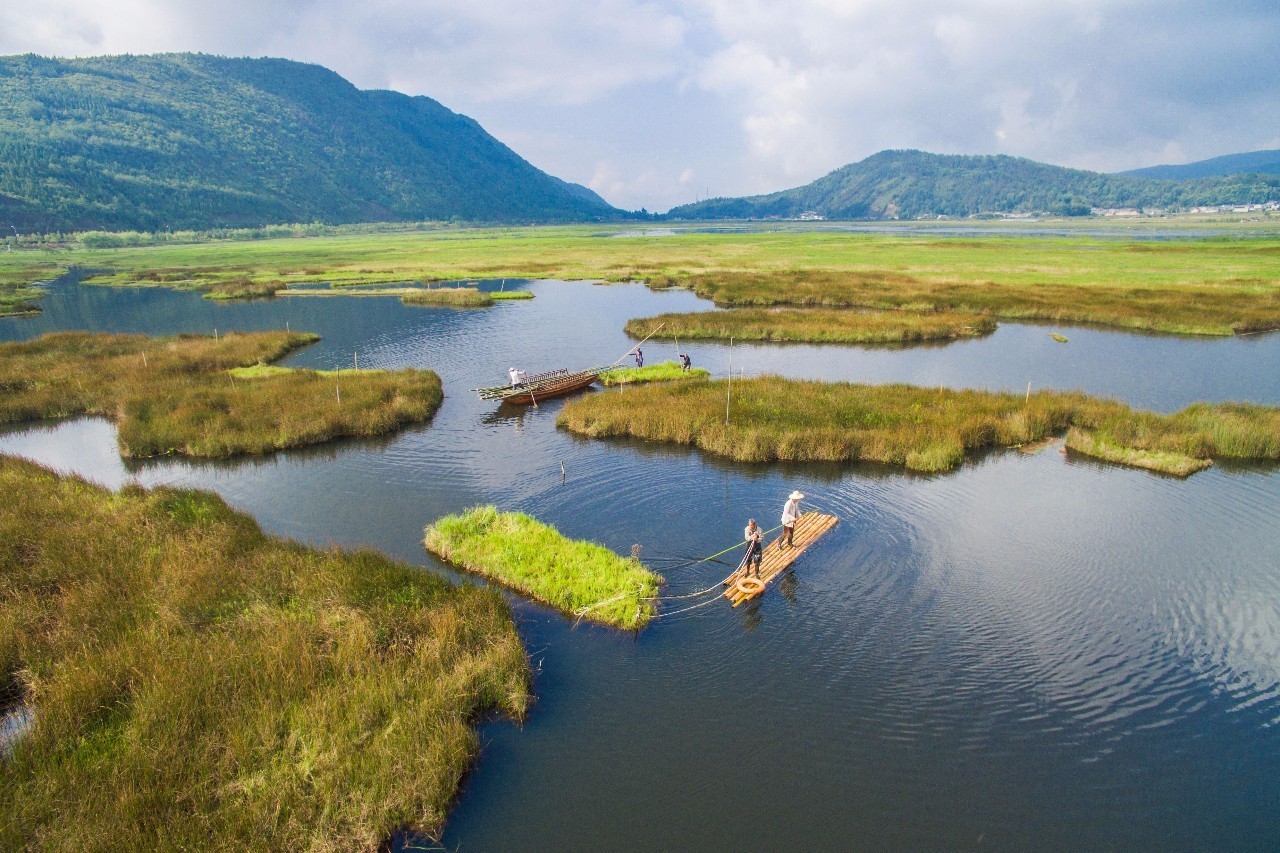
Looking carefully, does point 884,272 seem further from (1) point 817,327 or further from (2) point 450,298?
(2) point 450,298

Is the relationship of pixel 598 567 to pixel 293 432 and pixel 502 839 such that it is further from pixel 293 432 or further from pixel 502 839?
pixel 293 432

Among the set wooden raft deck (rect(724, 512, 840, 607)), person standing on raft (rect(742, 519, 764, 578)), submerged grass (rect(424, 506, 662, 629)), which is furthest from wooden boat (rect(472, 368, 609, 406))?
person standing on raft (rect(742, 519, 764, 578))

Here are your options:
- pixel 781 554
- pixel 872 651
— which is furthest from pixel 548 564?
pixel 872 651

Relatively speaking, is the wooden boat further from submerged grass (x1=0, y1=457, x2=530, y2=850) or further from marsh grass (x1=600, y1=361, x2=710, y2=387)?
submerged grass (x1=0, y1=457, x2=530, y2=850)

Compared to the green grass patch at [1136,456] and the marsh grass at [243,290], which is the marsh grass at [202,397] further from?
the marsh grass at [243,290]

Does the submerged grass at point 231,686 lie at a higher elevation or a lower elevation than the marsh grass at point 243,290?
lower

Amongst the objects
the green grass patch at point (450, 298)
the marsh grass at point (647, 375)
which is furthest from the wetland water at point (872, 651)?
the green grass patch at point (450, 298)

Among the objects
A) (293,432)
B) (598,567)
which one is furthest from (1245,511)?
(293,432)
